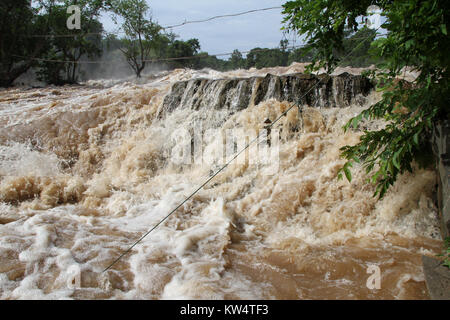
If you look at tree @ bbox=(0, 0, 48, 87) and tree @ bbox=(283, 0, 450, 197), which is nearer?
tree @ bbox=(283, 0, 450, 197)

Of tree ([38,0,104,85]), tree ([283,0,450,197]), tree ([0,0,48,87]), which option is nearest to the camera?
tree ([283,0,450,197])

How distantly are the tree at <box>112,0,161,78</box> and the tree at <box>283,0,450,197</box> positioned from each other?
51.9 feet

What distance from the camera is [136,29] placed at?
715 inches

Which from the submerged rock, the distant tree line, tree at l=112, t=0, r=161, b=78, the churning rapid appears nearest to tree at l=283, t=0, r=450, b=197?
the churning rapid

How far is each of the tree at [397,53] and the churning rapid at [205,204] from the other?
3.42 ft

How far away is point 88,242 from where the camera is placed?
3.69 m

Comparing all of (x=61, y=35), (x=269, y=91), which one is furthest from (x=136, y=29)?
(x=269, y=91)

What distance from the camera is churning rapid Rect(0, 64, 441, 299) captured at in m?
2.93

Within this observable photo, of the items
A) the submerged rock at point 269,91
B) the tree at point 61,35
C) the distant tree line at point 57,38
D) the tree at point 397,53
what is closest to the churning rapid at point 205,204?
the submerged rock at point 269,91

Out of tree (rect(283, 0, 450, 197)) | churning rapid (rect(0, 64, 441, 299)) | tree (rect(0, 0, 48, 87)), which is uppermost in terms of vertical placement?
tree (rect(0, 0, 48, 87))

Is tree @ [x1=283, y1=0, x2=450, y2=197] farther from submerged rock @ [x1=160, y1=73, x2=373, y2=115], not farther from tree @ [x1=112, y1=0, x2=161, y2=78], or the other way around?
tree @ [x1=112, y1=0, x2=161, y2=78]

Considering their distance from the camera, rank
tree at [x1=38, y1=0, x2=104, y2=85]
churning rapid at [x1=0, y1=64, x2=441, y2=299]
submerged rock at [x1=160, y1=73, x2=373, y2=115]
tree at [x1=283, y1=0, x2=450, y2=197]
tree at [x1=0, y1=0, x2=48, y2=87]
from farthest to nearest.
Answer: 1. tree at [x1=38, y1=0, x2=104, y2=85]
2. tree at [x1=0, y1=0, x2=48, y2=87]
3. submerged rock at [x1=160, y1=73, x2=373, y2=115]
4. churning rapid at [x1=0, y1=64, x2=441, y2=299]
5. tree at [x1=283, y1=0, x2=450, y2=197]

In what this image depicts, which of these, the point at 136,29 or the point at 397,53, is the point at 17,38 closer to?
the point at 136,29

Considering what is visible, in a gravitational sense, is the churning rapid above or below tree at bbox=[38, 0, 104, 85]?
below
